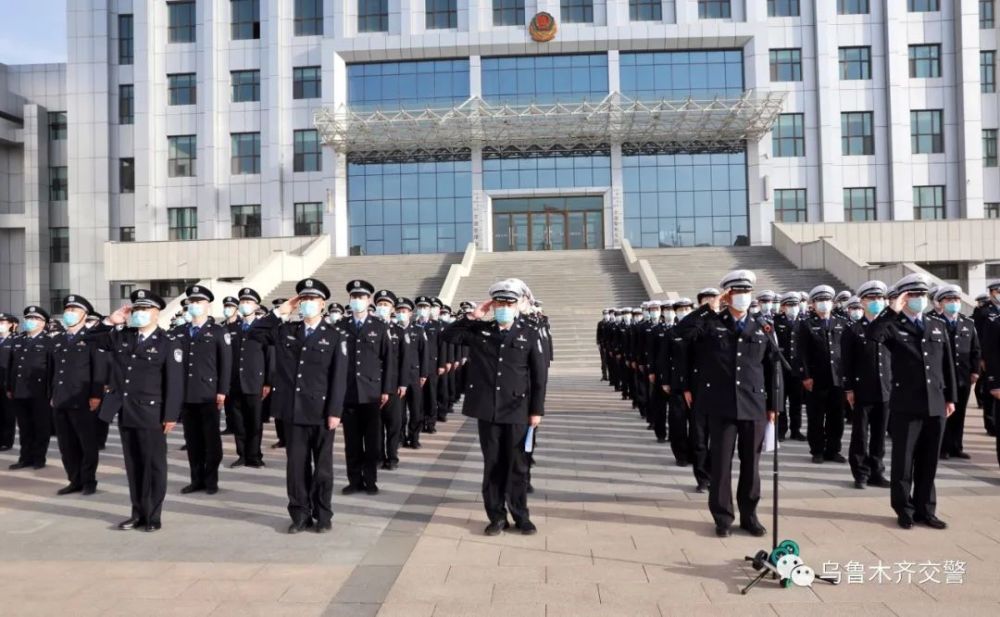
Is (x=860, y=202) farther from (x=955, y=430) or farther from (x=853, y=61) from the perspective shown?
(x=955, y=430)

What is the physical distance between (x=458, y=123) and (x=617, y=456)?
89.3 ft

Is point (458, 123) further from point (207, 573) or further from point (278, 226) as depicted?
point (207, 573)

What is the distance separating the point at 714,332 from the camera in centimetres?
653

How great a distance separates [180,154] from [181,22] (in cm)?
685

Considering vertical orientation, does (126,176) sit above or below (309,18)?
below

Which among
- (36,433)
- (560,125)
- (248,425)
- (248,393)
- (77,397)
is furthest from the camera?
(560,125)

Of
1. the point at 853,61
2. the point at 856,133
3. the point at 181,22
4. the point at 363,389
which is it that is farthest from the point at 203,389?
the point at 853,61

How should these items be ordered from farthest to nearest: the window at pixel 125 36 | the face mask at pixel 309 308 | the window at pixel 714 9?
the window at pixel 125 36
the window at pixel 714 9
the face mask at pixel 309 308

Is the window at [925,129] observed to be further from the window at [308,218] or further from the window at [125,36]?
the window at [125,36]

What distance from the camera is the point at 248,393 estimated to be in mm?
9648

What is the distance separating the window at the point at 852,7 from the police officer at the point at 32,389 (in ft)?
125

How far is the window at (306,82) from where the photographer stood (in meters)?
38.5

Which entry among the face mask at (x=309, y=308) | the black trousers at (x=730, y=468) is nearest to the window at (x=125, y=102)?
the face mask at (x=309, y=308)

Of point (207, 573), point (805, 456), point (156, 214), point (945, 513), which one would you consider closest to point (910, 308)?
point (945, 513)
